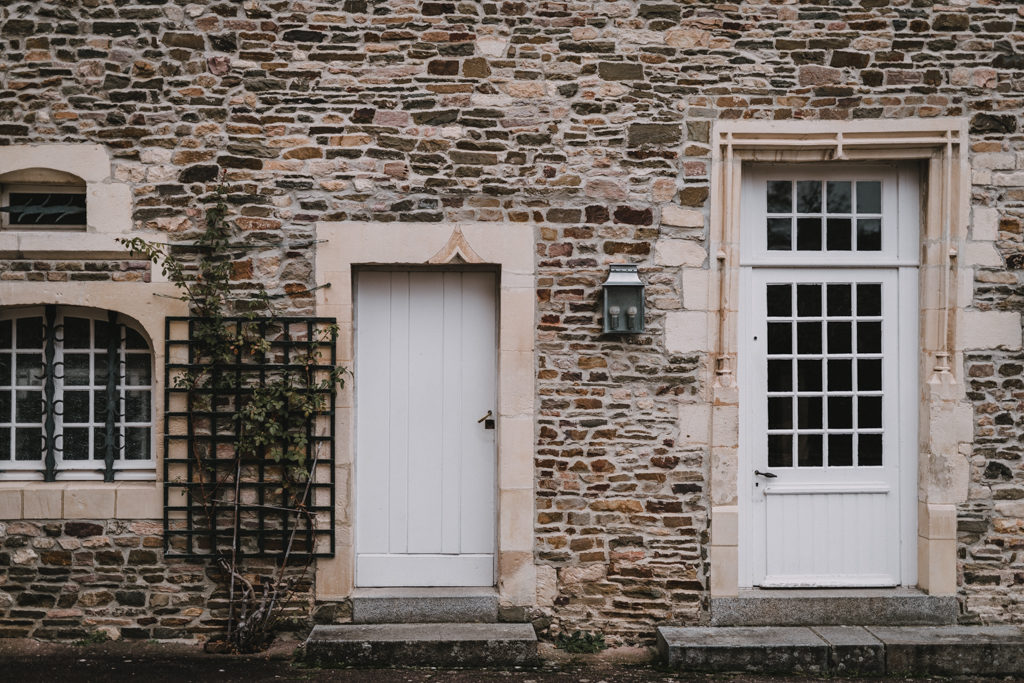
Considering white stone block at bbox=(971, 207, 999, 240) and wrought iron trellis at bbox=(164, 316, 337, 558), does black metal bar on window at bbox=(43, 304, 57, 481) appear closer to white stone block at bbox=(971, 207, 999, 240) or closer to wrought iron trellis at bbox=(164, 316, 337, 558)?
wrought iron trellis at bbox=(164, 316, 337, 558)

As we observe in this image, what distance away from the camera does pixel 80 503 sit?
5.48m

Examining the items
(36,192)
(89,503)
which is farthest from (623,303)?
(36,192)

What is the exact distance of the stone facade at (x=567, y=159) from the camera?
5.49 meters

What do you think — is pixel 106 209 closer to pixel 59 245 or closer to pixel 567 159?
pixel 59 245

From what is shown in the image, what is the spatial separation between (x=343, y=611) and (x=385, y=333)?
1.75m

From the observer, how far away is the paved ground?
16.3 ft

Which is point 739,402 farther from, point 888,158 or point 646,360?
point 888,158

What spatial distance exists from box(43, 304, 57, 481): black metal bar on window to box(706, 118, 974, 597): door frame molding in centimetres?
412

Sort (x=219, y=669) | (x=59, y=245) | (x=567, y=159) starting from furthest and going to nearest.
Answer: (x=567, y=159) → (x=59, y=245) → (x=219, y=669)

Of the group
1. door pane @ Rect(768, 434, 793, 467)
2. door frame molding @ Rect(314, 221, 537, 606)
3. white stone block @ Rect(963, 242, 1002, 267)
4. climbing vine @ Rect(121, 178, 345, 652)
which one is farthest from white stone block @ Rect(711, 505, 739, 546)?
climbing vine @ Rect(121, 178, 345, 652)

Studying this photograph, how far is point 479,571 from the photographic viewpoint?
18.9ft

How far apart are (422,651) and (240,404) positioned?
6.06 ft

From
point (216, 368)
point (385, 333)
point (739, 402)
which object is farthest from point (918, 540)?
point (216, 368)

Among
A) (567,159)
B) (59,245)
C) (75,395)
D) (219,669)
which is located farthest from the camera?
(75,395)
